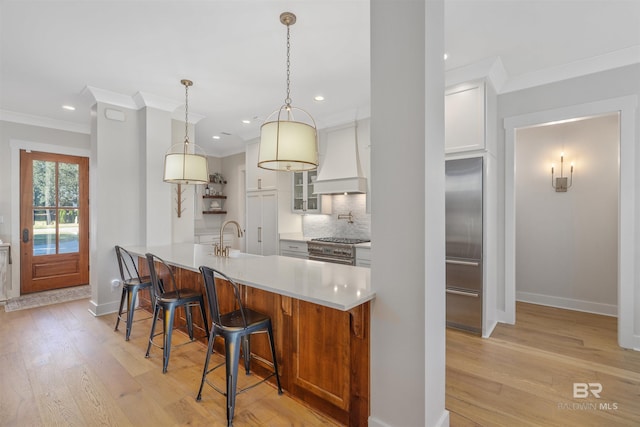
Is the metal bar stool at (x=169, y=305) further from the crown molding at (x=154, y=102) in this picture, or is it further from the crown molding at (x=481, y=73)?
the crown molding at (x=481, y=73)

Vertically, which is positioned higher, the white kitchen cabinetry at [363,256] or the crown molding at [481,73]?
the crown molding at [481,73]

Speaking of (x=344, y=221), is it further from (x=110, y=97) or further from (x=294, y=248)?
(x=110, y=97)

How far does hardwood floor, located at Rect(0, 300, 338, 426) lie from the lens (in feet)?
6.26

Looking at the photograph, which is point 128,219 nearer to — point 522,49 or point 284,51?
point 284,51

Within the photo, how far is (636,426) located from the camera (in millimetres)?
1849

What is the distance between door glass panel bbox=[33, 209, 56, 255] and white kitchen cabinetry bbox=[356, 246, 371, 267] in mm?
4777

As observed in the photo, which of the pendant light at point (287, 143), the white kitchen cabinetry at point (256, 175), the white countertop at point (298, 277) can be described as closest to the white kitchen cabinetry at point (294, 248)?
the white kitchen cabinetry at point (256, 175)

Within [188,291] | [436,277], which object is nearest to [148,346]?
[188,291]

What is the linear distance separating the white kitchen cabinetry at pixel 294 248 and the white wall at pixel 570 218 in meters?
3.15

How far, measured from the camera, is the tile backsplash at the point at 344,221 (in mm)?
4820

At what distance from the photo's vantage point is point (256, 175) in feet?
18.6

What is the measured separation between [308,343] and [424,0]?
2047mm

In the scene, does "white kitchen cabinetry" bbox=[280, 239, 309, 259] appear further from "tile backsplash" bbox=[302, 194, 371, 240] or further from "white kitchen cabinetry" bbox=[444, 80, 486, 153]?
"white kitchen cabinetry" bbox=[444, 80, 486, 153]

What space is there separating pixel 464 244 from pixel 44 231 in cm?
601
